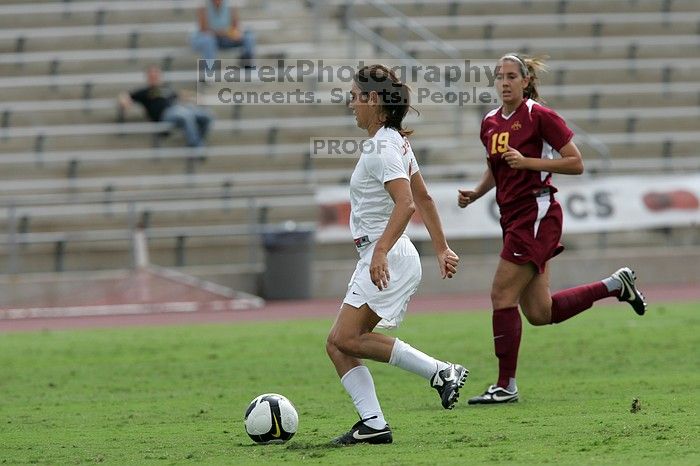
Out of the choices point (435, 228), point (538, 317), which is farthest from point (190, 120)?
point (435, 228)

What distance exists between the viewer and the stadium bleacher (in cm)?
1906

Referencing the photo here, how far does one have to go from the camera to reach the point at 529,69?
892 centimetres

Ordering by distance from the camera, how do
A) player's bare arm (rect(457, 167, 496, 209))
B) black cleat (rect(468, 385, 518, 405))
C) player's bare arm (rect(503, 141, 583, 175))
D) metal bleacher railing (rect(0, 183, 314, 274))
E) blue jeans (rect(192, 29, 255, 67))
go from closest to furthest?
1. player's bare arm (rect(503, 141, 583, 175))
2. black cleat (rect(468, 385, 518, 405))
3. player's bare arm (rect(457, 167, 496, 209))
4. metal bleacher railing (rect(0, 183, 314, 274))
5. blue jeans (rect(192, 29, 255, 67))

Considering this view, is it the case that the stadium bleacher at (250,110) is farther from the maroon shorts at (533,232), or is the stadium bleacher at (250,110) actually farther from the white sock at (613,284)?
the maroon shorts at (533,232)

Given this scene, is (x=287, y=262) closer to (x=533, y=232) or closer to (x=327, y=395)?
(x=327, y=395)

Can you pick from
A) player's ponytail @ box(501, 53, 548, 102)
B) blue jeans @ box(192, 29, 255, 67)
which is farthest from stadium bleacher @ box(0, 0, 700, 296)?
player's ponytail @ box(501, 53, 548, 102)

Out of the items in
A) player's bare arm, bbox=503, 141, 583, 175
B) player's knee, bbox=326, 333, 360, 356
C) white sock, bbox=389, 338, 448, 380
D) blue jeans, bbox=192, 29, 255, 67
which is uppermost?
blue jeans, bbox=192, 29, 255, 67

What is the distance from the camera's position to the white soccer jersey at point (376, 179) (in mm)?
6871

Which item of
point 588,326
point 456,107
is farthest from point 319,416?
point 456,107

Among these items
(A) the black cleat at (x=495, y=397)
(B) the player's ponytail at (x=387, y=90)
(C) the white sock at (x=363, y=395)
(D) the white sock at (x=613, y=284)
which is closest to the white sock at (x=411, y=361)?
(C) the white sock at (x=363, y=395)

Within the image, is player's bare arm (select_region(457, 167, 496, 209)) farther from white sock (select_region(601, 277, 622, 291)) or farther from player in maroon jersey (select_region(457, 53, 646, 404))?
white sock (select_region(601, 277, 622, 291))

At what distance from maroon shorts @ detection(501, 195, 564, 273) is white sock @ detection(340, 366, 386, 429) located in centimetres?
206

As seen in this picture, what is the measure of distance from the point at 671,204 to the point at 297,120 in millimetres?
6140

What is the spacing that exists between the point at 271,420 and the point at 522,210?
267cm
